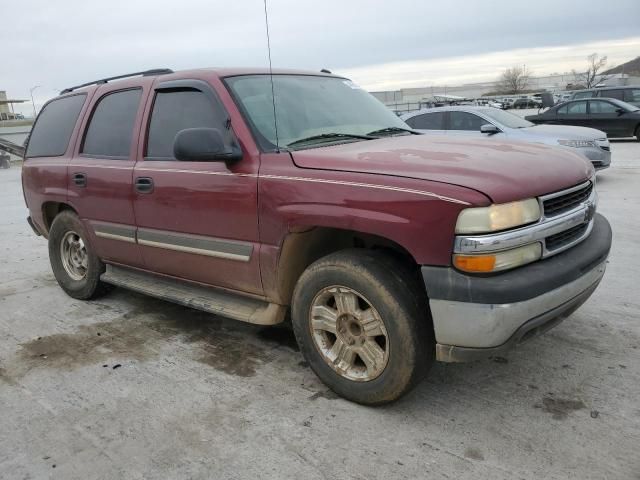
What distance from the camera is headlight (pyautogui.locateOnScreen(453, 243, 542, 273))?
2510mm

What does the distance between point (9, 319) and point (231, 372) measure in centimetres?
242

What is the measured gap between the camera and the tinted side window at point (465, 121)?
9.97m

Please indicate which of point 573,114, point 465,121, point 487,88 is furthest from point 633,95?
point 487,88

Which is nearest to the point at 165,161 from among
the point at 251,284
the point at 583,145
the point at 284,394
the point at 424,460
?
the point at 251,284

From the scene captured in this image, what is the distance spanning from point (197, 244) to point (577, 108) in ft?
48.8

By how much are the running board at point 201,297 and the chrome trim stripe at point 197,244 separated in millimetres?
309

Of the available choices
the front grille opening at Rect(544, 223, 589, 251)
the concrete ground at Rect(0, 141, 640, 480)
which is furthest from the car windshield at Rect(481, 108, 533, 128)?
the front grille opening at Rect(544, 223, 589, 251)

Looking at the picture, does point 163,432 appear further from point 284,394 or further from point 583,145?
point 583,145

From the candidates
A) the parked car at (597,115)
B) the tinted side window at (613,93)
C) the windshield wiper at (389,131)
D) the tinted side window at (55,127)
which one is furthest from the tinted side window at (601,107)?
the tinted side window at (55,127)

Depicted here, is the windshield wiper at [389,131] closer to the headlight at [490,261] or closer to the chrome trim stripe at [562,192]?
the chrome trim stripe at [562,192]

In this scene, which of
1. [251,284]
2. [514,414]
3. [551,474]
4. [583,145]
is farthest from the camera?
A: [583,145]

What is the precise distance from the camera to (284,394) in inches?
127

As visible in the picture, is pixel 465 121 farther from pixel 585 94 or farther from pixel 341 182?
pixel 585 94

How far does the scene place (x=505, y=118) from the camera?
33.6ft
